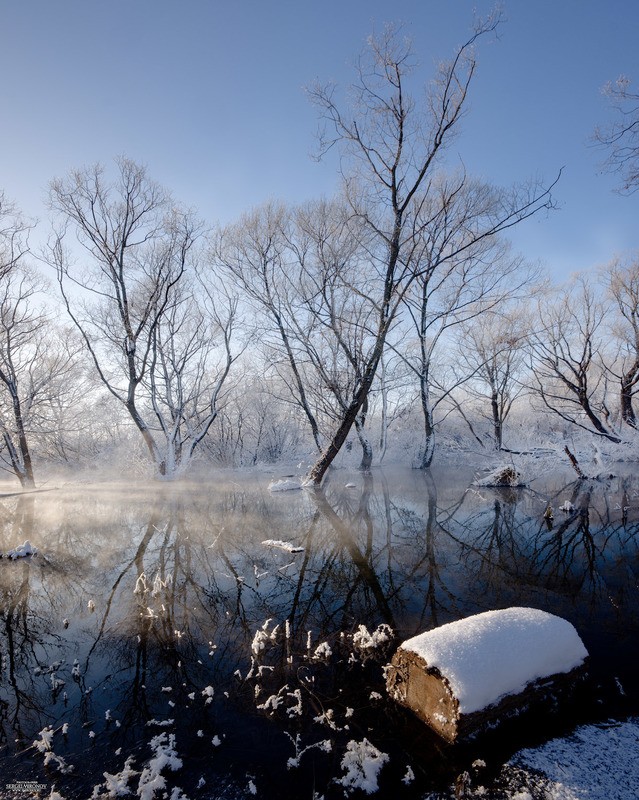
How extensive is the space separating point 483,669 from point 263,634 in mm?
1757

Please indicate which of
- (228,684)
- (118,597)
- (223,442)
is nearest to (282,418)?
(223,442)

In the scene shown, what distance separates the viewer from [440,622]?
3588 mm

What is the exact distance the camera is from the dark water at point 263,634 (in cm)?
212

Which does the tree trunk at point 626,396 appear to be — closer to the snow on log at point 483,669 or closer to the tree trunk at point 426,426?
the tree trunk at point 426,426

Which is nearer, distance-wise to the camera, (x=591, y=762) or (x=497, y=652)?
(x=591, y=762)

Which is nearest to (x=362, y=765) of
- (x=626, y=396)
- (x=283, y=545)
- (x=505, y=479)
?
(x=283, y=545)

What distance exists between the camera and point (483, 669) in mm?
2264

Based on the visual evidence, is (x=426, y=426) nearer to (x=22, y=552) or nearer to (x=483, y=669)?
(x=22, y=552)

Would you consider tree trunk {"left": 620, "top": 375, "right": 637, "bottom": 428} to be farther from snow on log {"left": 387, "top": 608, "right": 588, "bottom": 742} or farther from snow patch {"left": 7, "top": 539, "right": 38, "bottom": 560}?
snow patch {"left": 7, "top": 539, "right": 38, "bottom": 560}

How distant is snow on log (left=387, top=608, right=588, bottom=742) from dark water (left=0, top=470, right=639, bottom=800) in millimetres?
129

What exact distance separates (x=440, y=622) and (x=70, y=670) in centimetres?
317

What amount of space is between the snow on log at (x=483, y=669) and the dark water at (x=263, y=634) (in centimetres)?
13

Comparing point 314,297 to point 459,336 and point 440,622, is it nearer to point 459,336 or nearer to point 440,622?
point 459,336

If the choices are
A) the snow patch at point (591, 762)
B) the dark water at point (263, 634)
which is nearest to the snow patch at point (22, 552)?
the dark water at point (263, 634)
